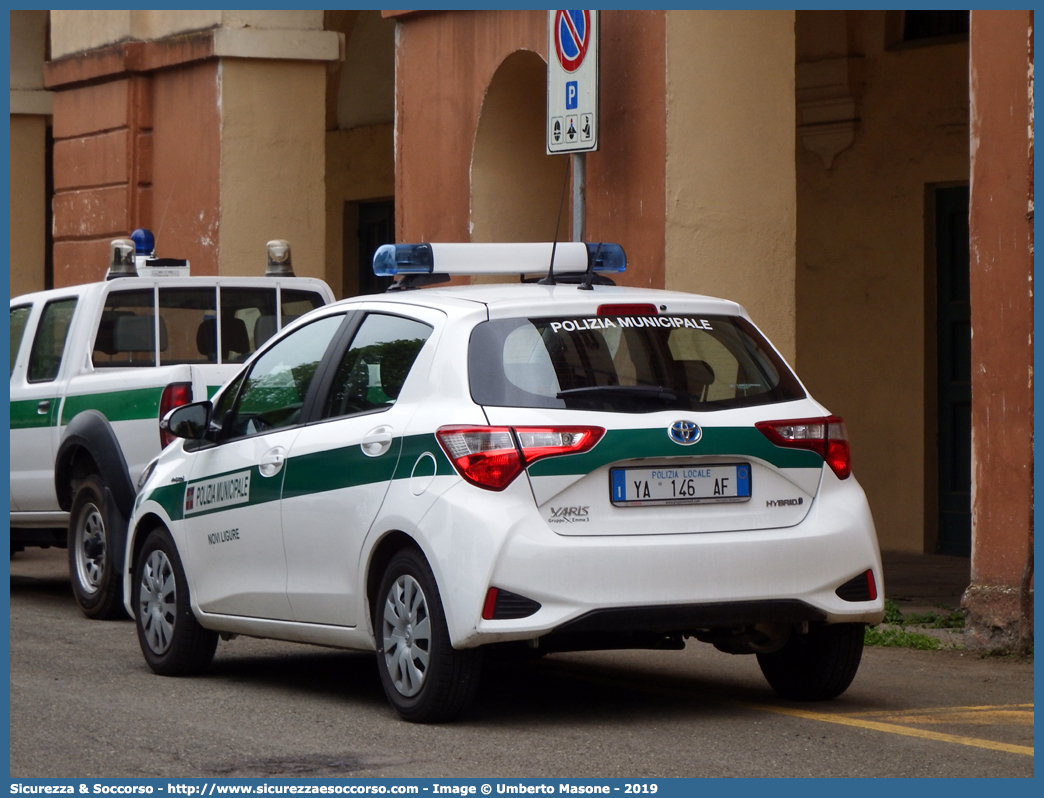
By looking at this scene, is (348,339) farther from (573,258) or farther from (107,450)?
(107,450)

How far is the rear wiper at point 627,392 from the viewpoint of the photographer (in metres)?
6.51

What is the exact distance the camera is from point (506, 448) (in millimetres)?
6340

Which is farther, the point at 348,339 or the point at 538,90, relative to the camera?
the point at 538,90

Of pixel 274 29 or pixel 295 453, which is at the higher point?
pixel 274 29

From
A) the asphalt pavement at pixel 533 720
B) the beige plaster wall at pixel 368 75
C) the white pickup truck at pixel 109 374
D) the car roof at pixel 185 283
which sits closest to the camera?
the asphalt pavement at pixel 533 720

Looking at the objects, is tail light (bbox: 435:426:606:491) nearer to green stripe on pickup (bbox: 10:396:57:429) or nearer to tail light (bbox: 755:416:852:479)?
tail light (bbox: 755:416:852:479)

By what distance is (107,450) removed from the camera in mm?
10438

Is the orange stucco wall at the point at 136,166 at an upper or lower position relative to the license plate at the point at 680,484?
upper

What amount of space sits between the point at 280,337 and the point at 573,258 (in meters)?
1.26

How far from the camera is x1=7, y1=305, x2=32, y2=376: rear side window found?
11.8 metres

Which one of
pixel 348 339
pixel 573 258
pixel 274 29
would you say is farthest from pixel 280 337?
pixel 274 29

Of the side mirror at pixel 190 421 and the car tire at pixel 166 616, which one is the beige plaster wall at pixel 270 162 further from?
the side mirror at pixel 190 421

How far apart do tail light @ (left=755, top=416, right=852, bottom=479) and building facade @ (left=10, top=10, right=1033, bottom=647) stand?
7.68 ft

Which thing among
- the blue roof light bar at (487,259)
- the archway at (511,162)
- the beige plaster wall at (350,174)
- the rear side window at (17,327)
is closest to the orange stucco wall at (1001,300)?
the blue roof light bar at (487,259)
